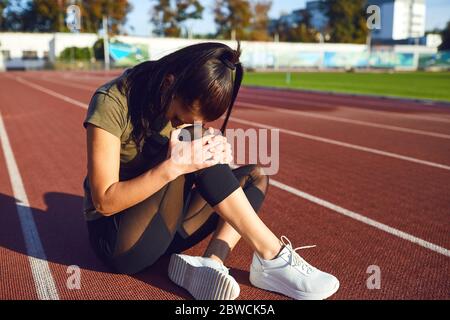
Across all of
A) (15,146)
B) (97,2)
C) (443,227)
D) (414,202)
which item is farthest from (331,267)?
(97,2)

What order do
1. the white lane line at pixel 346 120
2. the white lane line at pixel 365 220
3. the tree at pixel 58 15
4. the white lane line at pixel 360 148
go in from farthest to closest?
the tree at pixel 58 15 < the white lane line at pixel 346 120 < the white lane line at pixel 360 148 < the white lane line at pixel 365 220


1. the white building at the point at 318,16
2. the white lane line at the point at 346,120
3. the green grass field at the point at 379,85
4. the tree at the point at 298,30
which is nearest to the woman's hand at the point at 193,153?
the white lane line at the point at 346,120

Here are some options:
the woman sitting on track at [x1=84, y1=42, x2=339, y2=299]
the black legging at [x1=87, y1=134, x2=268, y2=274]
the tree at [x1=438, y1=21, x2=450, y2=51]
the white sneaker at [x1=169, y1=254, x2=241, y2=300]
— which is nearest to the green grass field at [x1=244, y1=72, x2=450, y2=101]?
the black legging at [x1=87, y1=134, x2=268, y2=274]

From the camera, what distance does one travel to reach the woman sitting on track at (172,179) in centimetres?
194

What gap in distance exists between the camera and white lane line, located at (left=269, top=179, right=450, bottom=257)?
2.99 meters

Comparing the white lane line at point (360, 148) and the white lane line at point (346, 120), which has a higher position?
the white lane line at point (346, 120)

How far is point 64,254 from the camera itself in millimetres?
2875

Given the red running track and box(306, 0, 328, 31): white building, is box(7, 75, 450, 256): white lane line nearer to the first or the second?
the red running track

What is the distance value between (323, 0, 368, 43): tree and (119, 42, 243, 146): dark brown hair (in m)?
80.9

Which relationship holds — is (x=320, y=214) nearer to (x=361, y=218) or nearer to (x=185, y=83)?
(x=361, y=218)

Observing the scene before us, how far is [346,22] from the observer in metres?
77.9

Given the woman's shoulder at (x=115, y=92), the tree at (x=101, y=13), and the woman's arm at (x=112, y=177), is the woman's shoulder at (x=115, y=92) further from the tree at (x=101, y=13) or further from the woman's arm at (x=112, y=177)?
the tree at (x=101, y=13)

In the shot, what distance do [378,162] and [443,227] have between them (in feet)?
7.69

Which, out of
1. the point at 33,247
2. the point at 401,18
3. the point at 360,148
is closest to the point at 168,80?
the point at 33,247
